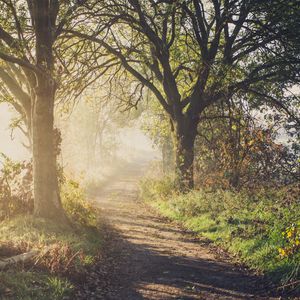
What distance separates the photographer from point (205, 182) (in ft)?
59.1

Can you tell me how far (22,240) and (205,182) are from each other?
34.8 feet

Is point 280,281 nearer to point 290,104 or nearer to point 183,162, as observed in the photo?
point 183,162

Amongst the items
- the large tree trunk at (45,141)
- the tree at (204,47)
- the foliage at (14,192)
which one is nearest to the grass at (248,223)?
the tree at (204,47)

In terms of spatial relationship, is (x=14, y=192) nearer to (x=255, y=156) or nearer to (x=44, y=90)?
(x=44, y=90)

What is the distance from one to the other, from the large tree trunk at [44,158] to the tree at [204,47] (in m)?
3.61

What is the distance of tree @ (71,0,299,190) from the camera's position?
1458 cm

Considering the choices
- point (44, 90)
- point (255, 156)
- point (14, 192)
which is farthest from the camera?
point (255, 156)

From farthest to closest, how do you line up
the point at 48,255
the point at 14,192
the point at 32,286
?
the point at 14,192 → the point at 48,255 → the point at 32,286

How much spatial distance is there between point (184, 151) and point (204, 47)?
5166 millimetres

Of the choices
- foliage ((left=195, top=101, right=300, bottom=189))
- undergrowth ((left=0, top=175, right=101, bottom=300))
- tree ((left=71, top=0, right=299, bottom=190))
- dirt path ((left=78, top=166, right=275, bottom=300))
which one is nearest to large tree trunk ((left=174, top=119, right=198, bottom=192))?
tree ((left=71, top=0, right=299, bottom=190))

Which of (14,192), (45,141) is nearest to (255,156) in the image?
(45,141)

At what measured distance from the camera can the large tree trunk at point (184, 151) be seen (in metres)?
19.3

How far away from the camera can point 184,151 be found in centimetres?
1917

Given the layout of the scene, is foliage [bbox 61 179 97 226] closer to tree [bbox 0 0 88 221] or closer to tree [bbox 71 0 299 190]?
tree [bbox 0 0 88 221]
